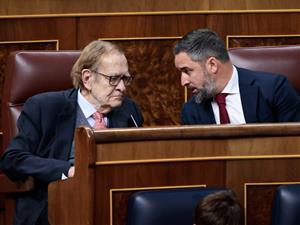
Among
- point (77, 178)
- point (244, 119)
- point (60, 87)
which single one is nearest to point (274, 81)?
point (244, 119)

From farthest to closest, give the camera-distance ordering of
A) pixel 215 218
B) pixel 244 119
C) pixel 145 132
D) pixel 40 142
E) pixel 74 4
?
pixel 74 4
pixel 244 119
pixel 40 142
pixel 145 132
pixel 215 218

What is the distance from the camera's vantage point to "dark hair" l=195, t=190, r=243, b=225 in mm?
1265

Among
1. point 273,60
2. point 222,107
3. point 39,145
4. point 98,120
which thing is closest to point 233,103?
point 222,107

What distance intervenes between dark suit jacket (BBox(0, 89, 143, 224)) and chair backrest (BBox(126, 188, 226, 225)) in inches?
10.7

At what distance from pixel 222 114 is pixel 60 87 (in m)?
0.30

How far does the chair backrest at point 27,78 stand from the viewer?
1794 mm

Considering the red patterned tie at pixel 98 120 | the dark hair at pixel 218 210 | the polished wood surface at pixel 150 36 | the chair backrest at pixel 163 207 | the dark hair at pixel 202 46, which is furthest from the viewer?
the polished wood surface at pixel 150 36

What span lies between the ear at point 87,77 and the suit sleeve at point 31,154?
10cm

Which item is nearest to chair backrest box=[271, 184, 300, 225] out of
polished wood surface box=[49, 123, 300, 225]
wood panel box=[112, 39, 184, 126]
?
polished wood surface box=[49, 123, 300, 225]

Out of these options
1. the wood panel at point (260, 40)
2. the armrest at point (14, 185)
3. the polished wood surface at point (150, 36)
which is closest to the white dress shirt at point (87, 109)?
the armrest at point (14, 185)

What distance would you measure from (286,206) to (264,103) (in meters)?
0.46

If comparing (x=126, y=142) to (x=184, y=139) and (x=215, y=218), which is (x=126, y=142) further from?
(x=215, y=218)

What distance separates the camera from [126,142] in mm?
1397

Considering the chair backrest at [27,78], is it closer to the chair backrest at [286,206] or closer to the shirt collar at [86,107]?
the shirt collar at [86,107]
